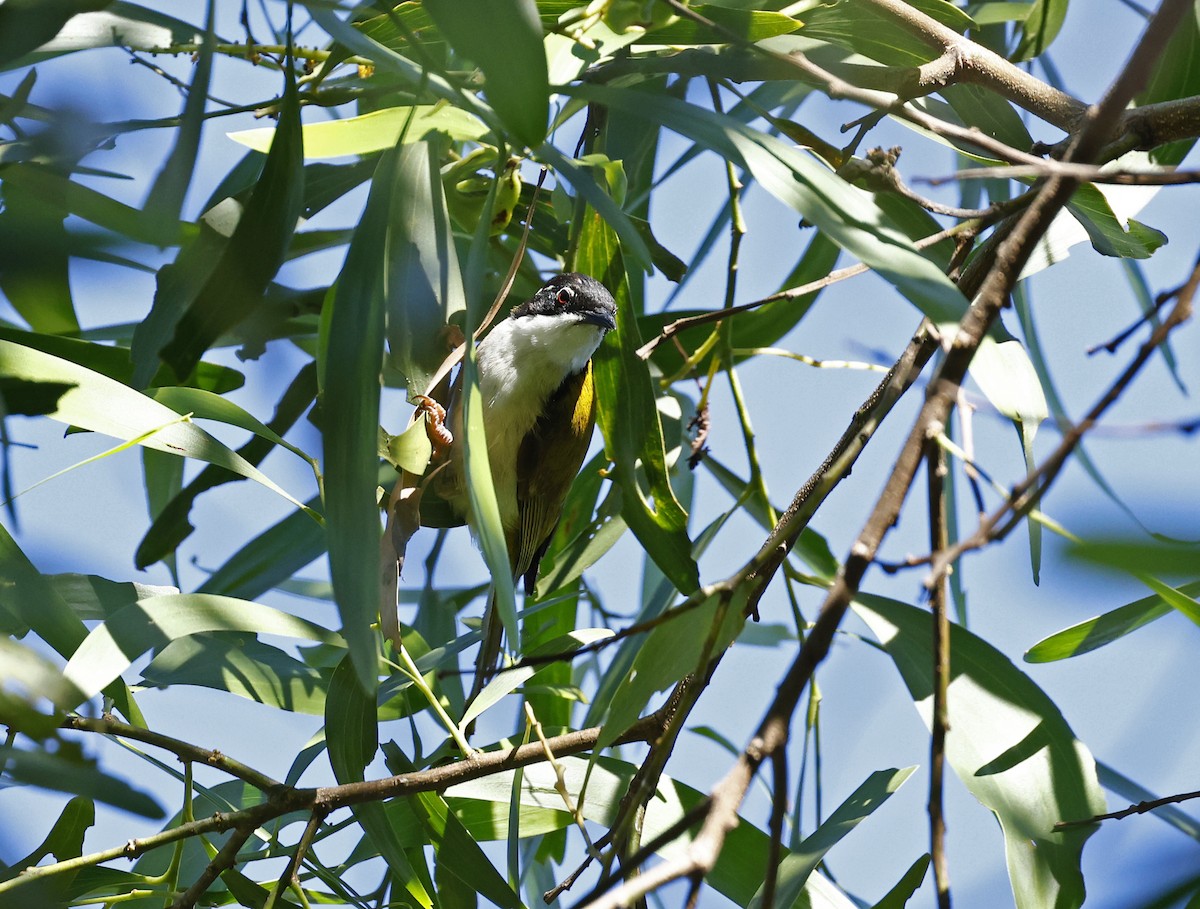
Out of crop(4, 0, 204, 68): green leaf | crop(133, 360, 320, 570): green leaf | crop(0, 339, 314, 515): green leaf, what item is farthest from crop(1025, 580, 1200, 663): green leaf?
crop(4, 0, 204, 68): green leaf

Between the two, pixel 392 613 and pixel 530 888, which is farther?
Answer: pixel 530 888

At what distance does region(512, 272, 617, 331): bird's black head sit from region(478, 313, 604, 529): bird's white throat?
10cm

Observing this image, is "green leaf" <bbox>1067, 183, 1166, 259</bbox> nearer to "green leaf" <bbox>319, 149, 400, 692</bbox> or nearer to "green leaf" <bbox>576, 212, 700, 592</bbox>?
"green leaf" <bbox>576, 212, 700, 592</bbox>

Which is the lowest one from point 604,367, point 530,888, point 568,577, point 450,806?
point 530,888

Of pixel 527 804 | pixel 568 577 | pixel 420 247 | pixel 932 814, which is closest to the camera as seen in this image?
pixel 932 814

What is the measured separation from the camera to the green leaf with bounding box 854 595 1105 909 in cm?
154

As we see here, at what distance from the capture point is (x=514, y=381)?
338cm

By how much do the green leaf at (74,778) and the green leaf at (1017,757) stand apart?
44.9 inches

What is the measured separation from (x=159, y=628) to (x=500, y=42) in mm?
1008

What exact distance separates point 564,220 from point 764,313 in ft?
2.35

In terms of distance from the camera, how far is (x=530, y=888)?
264 cm

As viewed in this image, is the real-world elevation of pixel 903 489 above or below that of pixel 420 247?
below

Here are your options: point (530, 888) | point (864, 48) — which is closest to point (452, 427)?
point (530, 888)

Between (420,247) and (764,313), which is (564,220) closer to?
(420,247)
